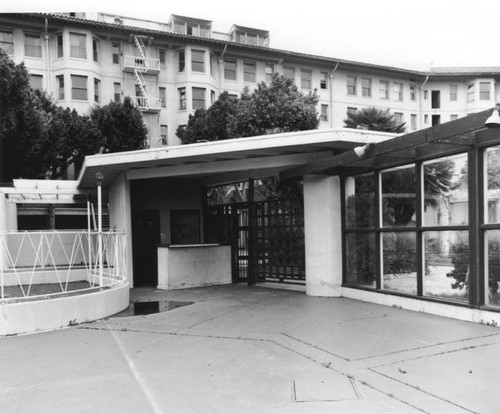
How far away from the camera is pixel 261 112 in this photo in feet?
74.6

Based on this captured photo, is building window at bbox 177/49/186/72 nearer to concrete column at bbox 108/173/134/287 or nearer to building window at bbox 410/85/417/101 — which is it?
building window at bbox 410/85/417/101

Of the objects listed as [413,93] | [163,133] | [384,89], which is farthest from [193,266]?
[413,93]

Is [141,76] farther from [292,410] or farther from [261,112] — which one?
[292,410]

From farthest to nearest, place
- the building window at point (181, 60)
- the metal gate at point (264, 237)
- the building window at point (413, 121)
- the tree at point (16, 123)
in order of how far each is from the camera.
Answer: the building window at point (413, 121)
the building window at point (181, 60)
the tree at point (16, 123)
the metal gate at point (264, 237)

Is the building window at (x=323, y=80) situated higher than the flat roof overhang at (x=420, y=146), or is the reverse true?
the building window at (x=323, y=80)

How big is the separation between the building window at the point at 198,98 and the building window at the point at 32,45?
10220 millimetres

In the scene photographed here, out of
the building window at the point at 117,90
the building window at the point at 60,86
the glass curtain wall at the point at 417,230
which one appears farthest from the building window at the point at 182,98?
the glass curtain wall at the point at 417,230

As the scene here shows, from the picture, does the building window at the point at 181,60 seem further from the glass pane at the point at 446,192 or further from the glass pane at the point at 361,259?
the glass pane at the point at 446,192

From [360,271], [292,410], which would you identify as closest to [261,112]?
[360,271]

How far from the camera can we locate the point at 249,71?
34.3m

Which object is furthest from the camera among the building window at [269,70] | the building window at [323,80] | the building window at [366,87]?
the building window at [366,87]

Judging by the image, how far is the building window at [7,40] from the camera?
28078 millimetres

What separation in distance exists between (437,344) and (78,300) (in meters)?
5.72

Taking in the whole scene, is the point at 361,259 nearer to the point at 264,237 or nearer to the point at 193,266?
the point at 264,237
